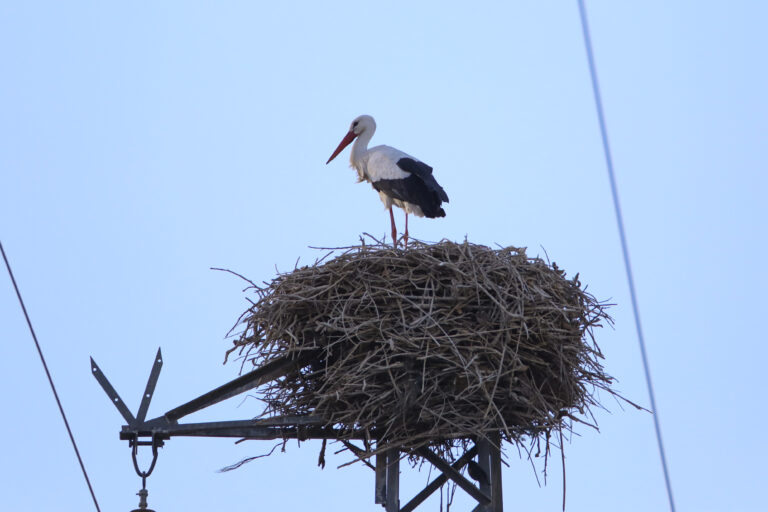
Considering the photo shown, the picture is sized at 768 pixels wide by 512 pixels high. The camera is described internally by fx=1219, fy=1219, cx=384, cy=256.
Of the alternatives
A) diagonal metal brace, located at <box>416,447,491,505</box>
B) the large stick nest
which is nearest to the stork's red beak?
the large stick nest

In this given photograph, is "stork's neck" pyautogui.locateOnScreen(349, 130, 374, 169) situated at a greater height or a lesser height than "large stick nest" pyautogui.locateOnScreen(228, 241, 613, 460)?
greater

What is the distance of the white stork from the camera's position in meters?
8.80

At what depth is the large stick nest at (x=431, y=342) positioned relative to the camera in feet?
19.5

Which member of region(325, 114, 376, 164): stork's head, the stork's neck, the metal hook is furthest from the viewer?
region(325, 114, 376, 164): stork's head

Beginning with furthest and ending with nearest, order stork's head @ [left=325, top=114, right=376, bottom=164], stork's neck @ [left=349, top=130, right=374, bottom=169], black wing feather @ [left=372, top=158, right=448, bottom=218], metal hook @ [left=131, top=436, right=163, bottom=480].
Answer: stork's head @ [left=325, top=114, right=376, bottom=164] → stork's neck @ [left=349, top=130, right=374, bottom=169] → black wing feather @ [left=372, top=158, right=448, bottom=218] → metal hook @ [left=131, top=436, right=163, bottom=480]

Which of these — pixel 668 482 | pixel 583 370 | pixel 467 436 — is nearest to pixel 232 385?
pixel 467 436

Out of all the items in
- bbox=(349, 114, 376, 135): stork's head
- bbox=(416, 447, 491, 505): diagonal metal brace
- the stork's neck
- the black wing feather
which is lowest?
bbox=(416, 447, 491, 505): diagonal metal brace

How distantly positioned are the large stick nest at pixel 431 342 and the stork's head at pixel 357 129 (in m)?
3.64

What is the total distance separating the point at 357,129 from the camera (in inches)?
405

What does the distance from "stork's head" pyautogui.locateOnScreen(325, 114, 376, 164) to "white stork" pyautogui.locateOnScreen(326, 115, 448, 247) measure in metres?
0.10

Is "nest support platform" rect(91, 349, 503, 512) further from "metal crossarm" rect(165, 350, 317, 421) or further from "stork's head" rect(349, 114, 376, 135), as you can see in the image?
"stork's head" rect(349, 114, 376, 135)

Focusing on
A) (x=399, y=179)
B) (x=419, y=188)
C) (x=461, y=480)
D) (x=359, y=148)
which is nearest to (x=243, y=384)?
(x=461, y=480)

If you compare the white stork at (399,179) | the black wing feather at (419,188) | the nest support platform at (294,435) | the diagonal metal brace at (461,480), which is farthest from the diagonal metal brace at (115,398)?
the black wing feather at (419,188)

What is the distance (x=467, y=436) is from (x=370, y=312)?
801 millimetres
